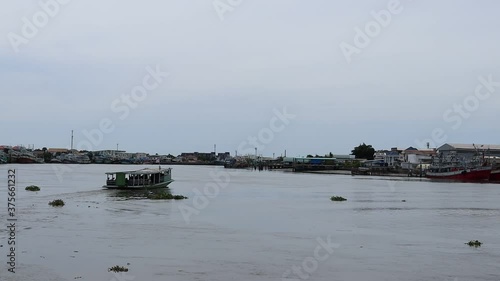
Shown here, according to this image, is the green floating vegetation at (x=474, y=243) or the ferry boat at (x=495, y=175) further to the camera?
the ferry boat at (x=495, y=175)

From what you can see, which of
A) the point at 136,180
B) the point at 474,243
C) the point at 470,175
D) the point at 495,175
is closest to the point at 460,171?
the point at 470,175

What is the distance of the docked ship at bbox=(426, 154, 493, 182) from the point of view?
101 m

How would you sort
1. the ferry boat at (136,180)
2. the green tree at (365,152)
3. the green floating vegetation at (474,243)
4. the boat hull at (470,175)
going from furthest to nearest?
the green tree at (365,152), the boat hull at (470,175), the ferry boat at (136,180), the green floating vegetation at (474,243)

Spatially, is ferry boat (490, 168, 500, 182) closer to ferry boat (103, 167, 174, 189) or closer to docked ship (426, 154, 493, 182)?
docked ship (426, 154, 493, 182)

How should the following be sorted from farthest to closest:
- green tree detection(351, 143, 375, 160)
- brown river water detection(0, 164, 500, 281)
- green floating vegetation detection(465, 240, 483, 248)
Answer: green tree detection(351, 143, 375, 160) < green floating vegetation detection(465, 240, 483, 248) < brown river water detection(0, 164, 500, 281)

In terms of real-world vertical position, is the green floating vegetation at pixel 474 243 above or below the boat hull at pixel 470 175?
below

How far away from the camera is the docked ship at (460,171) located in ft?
332

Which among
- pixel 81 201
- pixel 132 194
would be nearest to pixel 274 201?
pixel 132 194

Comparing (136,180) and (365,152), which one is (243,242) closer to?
(136,180)

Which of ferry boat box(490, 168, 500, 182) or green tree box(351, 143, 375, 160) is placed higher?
green tree box(351, 143, 375, 160)

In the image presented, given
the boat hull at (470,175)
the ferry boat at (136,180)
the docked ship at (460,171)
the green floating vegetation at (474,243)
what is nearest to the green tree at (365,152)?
the docked ship at (460,171)

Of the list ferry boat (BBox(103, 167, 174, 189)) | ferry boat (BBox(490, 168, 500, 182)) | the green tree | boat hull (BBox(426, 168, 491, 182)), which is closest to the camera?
ferry boat (BBox(103, 167, 174, 189))

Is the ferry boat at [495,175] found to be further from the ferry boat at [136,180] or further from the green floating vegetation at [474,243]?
the green floating vegetation at [474,243]

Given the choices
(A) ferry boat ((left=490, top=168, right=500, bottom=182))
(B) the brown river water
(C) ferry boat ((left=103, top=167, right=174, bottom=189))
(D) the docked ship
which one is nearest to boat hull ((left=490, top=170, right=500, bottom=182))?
(A) ferry boat ((left=490, top=168, right=500, bottom=182))
